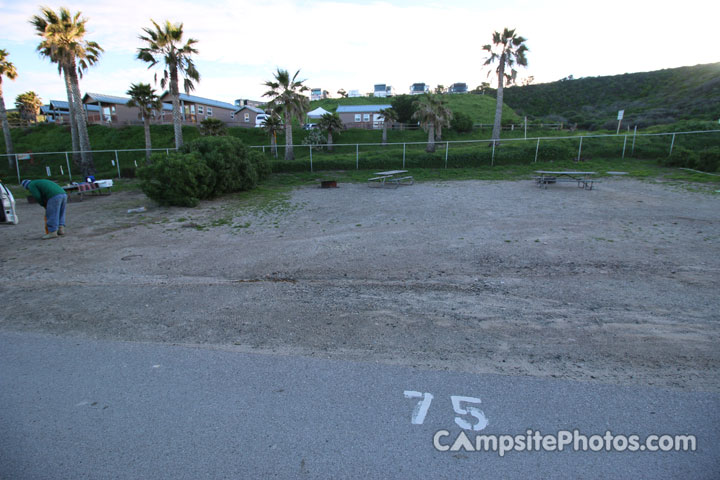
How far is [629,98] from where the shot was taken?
197ft

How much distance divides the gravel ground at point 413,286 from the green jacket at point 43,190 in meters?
1.13

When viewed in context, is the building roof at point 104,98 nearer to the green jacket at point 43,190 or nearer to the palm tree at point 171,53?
the palm tree at point 171,53

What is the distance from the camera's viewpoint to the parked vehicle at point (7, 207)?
410 inches

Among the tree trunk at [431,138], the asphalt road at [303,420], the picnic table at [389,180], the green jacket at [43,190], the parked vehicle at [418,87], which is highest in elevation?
the parked vehicle at [418,87]

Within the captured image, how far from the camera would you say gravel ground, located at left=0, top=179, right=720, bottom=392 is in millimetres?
4082

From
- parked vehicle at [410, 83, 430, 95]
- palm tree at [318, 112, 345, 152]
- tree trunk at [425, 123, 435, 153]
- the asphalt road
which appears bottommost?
the asphalt road

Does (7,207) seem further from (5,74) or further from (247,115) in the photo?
(247,115)

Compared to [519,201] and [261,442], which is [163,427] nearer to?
[261,442]

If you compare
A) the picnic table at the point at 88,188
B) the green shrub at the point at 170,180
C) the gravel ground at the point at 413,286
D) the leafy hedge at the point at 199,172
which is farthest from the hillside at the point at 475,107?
the gravel ground at the point at 413,286

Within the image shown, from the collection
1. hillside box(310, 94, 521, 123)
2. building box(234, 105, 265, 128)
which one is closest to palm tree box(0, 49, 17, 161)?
building box(234, 105, 265, 128)

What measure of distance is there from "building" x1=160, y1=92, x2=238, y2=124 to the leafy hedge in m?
38.6

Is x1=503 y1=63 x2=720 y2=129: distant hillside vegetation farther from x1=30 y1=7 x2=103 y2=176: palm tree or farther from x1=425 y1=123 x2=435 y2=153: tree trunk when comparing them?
x1=30 y1=7 x2=103 y2=176: palm tree

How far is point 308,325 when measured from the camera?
4754 millimetres

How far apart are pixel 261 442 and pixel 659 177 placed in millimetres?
21660
